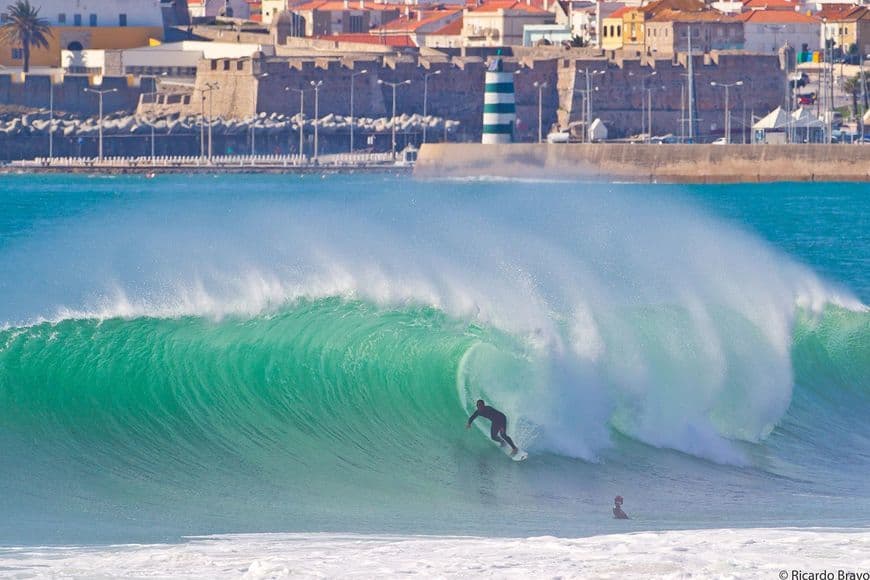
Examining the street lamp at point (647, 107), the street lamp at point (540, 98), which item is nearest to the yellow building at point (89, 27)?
the street lamp at point (540, 98)

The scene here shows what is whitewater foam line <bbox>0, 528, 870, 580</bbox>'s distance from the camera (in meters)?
9.05

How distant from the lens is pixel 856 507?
11180mm

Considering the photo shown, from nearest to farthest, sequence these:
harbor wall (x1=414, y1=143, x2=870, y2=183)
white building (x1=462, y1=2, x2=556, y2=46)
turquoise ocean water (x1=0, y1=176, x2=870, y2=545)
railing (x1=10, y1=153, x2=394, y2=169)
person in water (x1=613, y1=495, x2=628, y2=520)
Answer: person in water (x1=613, y1=495, x2=628, y2=520)
turquoise ocean water (x1=0, y1=176, x2=870, y2=545)
harbor wall (x1=414, y1=143, x2=870, y2=183)
railing (x1=10, y1=153, x2=394, y2=169)
white building (x1=462, y1=2, x2=556, y2=46)

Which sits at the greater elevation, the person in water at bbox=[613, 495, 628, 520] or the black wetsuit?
the black wetsuit

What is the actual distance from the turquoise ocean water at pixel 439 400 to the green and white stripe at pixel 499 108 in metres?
38.2

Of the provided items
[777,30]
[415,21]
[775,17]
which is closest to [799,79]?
[777,30]

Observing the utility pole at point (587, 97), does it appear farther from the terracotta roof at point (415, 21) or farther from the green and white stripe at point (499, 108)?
the terracotta roof at point (415, 21)

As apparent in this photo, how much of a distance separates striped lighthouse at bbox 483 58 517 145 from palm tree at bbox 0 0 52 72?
22.4 metres

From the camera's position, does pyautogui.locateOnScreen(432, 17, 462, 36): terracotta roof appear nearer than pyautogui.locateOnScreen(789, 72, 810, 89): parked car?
No

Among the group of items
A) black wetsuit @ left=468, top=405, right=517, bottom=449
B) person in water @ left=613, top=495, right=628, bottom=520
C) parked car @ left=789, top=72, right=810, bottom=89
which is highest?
parked car @ left=789, top=72, right=810, bottom=89

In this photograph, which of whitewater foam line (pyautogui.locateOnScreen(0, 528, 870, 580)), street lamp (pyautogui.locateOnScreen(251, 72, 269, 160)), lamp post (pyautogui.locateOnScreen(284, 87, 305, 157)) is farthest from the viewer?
street lamp (pyautogui.locateOnScreen(251, 72, 269, 160))

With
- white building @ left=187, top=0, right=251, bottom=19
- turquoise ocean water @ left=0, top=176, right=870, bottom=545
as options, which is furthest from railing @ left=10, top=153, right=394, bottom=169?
turquoise ocean water @ left=0, top=176, right=870, bottom=545

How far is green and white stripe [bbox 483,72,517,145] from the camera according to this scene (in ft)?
186

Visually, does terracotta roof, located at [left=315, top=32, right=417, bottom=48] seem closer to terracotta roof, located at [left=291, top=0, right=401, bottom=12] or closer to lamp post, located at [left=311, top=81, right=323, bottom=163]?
terracotta roof, located at [left=291, top=0, right=401, bottom=12]
